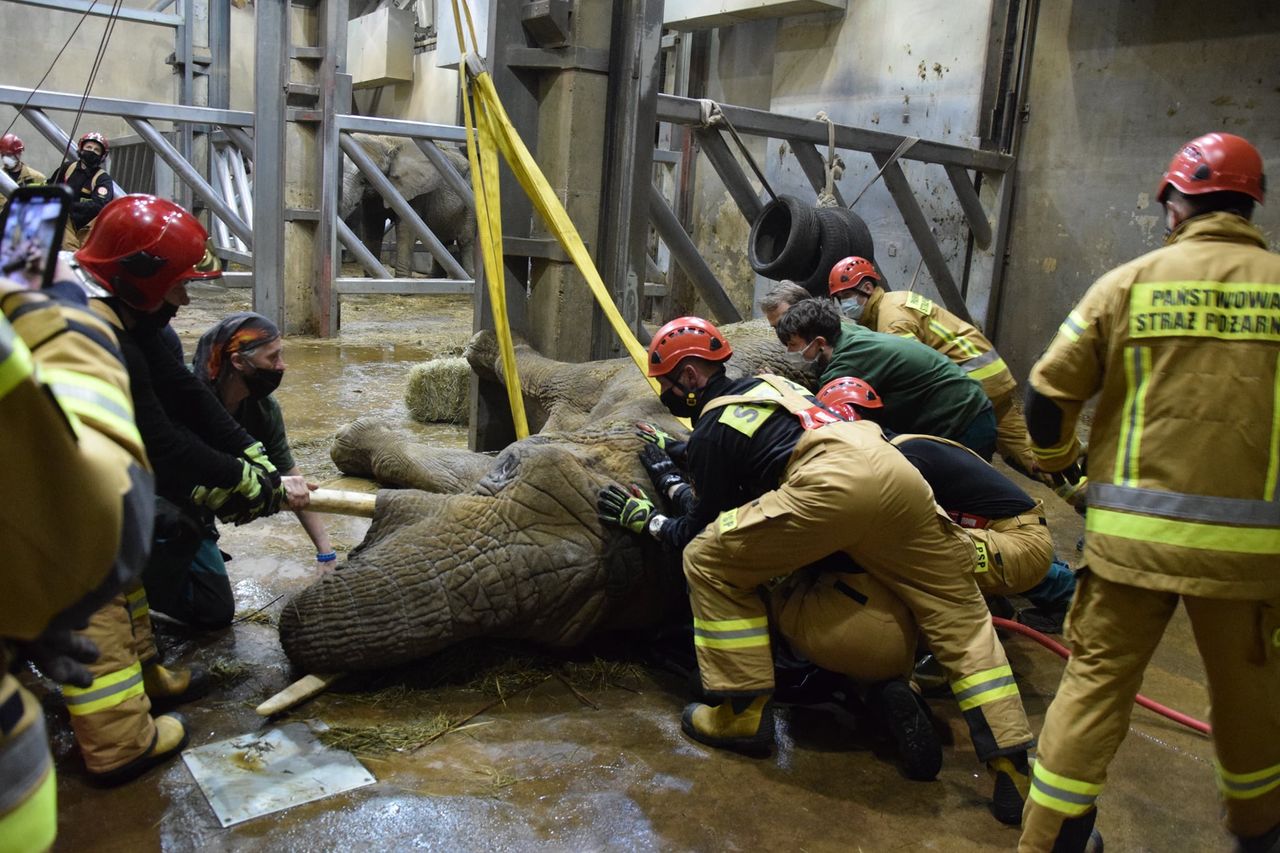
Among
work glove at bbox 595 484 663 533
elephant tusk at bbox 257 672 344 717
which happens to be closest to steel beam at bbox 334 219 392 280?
work glove at bbox 595 484 663 533

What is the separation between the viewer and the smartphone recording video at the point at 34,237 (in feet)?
4.98

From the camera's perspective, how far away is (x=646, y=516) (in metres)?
4.38

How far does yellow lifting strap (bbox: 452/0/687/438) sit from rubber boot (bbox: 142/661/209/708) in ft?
7.57

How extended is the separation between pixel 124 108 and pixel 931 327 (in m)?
8.44

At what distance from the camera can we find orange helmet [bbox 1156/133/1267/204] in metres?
3.05

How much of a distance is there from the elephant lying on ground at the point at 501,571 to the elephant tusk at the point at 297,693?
49mm

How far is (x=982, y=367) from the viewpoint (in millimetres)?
6195

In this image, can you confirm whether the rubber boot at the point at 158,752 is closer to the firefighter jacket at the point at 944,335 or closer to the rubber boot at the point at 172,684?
the rubber boot at the point at 172,684

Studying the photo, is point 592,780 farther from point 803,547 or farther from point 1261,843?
point 1261,843

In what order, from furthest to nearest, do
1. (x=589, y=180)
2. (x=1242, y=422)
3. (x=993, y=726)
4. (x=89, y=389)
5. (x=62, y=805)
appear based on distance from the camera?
(x=589, y=180) < (x=993, y=726) < (x=62, y=805) < (x=1242, y=422) < (x=89, y=389)

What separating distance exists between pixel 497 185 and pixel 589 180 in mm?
877

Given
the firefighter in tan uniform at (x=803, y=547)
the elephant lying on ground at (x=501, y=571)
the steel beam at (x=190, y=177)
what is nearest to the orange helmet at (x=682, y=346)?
the firefighter in tan uniform at (x=803, y=547)

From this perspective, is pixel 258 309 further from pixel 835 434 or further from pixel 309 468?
pixel 835 434

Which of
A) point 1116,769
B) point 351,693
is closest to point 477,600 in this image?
point 351,693
